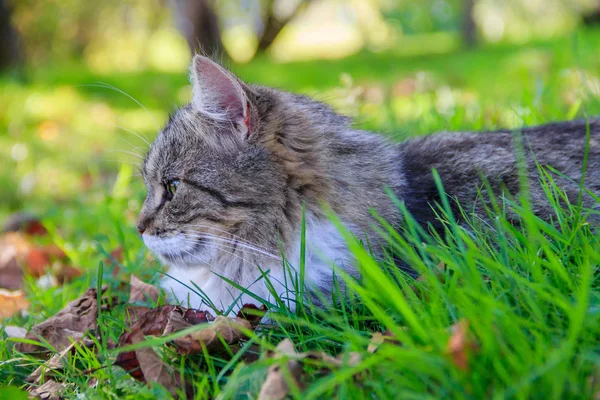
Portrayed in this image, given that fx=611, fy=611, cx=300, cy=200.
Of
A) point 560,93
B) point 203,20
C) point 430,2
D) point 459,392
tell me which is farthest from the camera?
point 430,2

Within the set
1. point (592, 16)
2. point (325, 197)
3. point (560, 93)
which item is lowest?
point (592, 16)

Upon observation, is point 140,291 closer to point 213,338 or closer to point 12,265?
point 213,338

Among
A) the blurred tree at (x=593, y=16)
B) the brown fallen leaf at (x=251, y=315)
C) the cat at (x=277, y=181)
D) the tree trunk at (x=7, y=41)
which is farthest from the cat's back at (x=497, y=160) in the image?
the blurred tree at (x=593, y=16)

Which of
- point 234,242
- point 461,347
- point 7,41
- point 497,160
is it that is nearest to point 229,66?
point 234,242

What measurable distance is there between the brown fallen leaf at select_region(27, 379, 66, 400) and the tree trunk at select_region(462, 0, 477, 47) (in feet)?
46.3

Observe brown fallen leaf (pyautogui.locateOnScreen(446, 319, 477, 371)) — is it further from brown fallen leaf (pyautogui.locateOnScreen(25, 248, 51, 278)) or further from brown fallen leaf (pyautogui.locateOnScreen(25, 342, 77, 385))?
brown fallen leaf (pyautogui.locateOnScreen(25, 248, 51, 278))

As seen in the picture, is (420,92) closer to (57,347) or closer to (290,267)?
(290,267)

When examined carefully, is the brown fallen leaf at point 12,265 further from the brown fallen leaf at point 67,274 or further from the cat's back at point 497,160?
the cat's back at point 497,160

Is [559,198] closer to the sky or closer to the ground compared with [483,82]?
closer to the sky

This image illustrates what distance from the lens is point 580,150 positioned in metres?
2.34

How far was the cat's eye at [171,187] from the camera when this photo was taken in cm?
230

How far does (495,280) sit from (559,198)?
71 cm

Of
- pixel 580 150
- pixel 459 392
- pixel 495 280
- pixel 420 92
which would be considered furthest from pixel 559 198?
pixel 420 92

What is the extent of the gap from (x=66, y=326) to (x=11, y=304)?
72 centimetres
